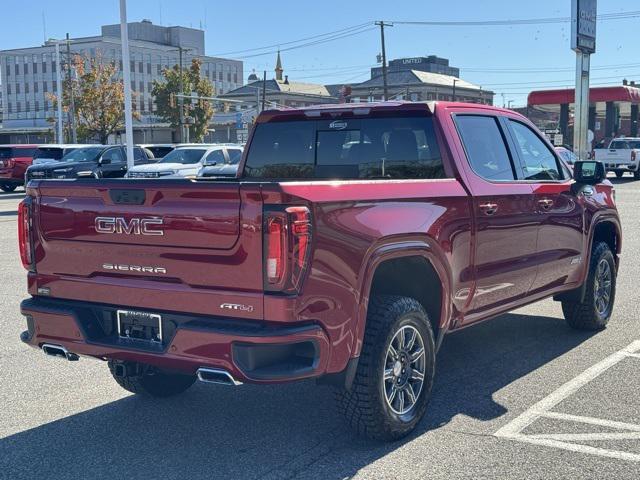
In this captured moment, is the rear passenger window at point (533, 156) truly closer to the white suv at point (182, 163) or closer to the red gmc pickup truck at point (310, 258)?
the red gmc pickup truck at point (310, 258)

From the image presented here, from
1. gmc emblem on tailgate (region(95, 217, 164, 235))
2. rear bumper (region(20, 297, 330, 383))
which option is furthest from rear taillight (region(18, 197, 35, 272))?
gmc emblem on tailgate (region(95, 217, 164, 235))

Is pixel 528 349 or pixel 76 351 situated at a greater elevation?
pixel 76 351

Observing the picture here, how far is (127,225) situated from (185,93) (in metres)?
79.7

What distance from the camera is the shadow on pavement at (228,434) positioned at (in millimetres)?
4328

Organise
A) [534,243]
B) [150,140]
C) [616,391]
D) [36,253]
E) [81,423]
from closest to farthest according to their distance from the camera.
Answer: [36,253] → [81,423] → [616,391] → [534,243] → [150,140]

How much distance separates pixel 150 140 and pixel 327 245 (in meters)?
121

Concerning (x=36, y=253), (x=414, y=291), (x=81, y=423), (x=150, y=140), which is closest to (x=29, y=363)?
(x=81, y=423)

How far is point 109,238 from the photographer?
4.38 m

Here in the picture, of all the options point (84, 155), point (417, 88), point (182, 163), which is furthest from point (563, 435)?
point (417, 88)

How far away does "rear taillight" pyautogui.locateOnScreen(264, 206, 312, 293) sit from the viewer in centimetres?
388

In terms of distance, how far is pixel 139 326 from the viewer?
437 cm

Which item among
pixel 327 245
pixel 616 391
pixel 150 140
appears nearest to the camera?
pixel 327 245

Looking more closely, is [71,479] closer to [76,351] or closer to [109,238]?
[76,351]

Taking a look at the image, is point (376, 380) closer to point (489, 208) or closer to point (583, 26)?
point (489, 208)
